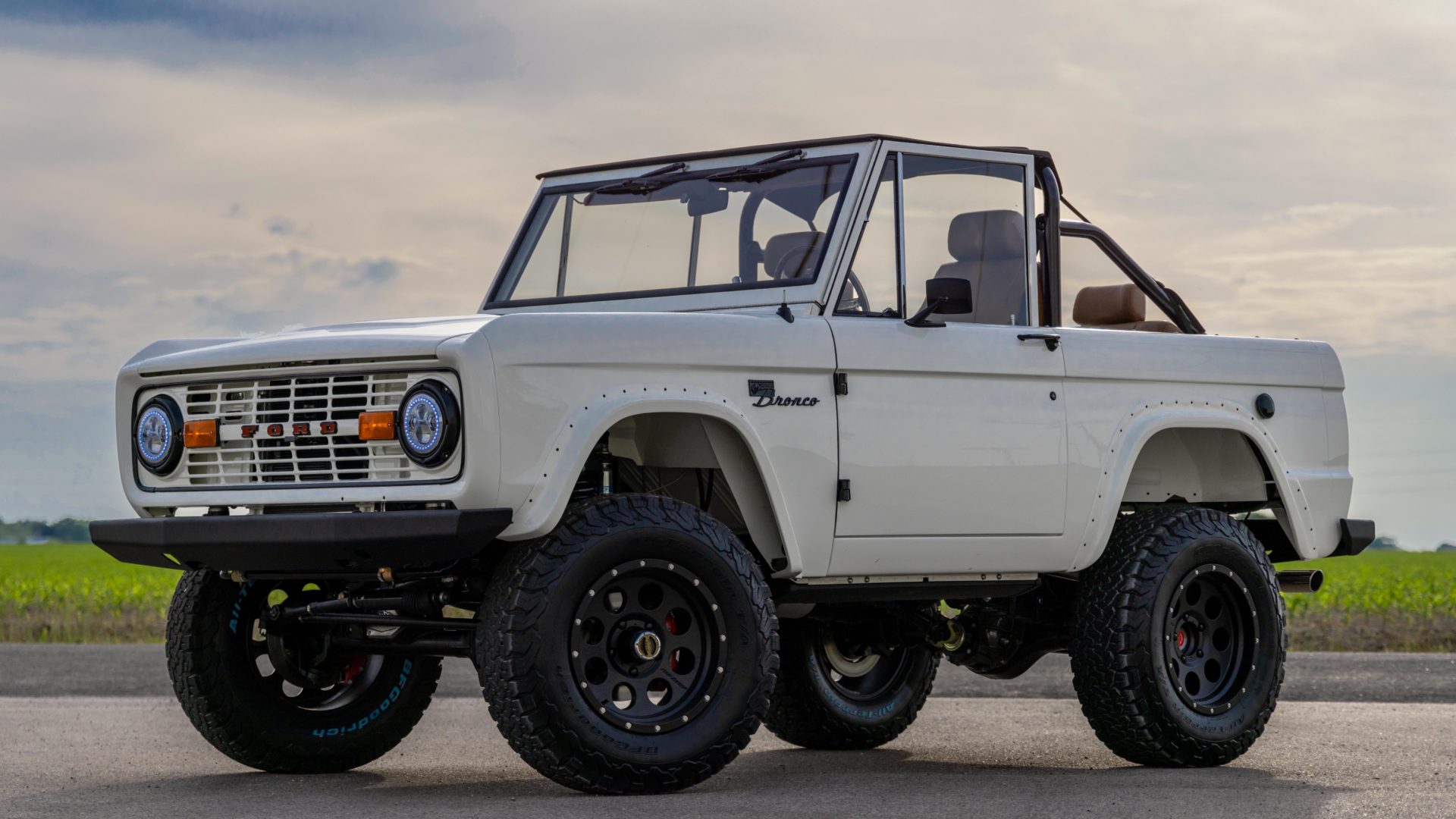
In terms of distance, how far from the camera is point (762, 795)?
6.67 metres

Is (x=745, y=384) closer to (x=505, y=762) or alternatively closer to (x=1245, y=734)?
(x=505, y=762)

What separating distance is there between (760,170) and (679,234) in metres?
0.46

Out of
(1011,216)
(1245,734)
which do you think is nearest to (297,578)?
(1011,216)

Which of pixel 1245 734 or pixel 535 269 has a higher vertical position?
pixel 535 269

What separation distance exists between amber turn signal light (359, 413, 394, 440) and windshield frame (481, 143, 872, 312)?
1.79 meters

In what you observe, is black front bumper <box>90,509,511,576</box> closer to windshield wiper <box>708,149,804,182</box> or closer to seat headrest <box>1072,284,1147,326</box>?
windshield wiper <box>708,149,804,182</box>

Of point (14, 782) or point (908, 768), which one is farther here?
point (908, 768)

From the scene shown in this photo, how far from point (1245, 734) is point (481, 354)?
4.15 metres

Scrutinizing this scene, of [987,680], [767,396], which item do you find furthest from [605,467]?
[987,680]

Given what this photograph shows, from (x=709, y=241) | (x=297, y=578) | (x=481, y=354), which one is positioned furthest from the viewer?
(x=709, y=241)

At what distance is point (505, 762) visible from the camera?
827cm

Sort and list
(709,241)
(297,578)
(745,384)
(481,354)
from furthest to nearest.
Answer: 1. (709,241)
2. (297,578)
3. (745,384)
4. (481,354)

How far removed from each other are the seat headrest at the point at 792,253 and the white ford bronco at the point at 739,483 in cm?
3

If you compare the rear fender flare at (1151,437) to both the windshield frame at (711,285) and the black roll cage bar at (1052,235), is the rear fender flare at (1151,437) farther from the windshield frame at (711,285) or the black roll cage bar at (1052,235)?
the windshield frame at (711,285)
